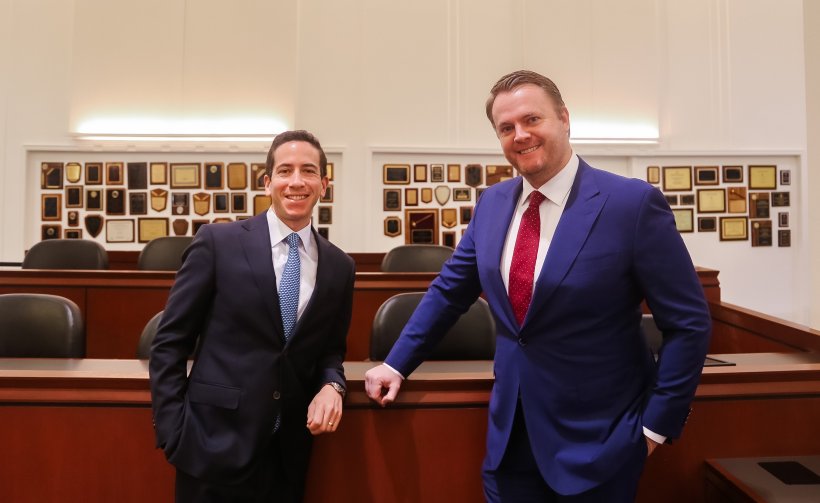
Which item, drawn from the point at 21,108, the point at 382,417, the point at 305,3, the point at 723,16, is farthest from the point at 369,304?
the point at 723,16

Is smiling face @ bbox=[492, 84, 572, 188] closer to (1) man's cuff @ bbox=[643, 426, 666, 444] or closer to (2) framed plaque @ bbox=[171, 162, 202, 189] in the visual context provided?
(1) man's cuff @ bbox=[643, 426, 666, 444]

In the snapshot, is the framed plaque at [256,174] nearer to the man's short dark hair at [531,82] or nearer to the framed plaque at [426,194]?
the framed plaque at [426,194]

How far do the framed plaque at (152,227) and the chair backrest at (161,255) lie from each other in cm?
226

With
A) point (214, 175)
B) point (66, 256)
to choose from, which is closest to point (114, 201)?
point (214, 175)

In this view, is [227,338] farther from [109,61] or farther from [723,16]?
[723,16]

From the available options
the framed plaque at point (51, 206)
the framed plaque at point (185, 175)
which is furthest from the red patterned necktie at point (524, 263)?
the framed plaque at point (51, 206)

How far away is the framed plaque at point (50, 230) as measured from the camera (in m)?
7.26

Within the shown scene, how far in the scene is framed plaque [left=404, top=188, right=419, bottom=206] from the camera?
24.5 ft

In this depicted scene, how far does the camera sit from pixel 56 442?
6.08ft

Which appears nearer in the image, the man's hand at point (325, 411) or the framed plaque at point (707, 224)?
the man's hand at point (325, 411)

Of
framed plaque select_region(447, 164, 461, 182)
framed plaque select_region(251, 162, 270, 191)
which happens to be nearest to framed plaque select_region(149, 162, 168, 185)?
framed plaque select_region(251, 162, 270, 191)

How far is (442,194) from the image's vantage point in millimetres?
7566

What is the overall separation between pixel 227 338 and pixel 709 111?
8.03 metres

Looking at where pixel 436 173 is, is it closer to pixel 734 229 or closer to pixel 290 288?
pixel 734 229
